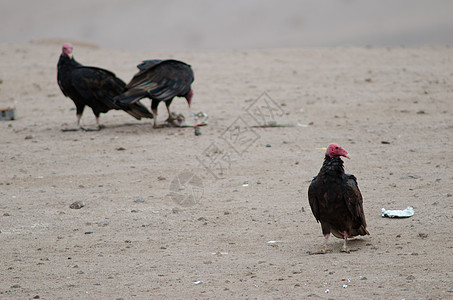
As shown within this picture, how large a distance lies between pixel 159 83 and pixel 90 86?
1.07m

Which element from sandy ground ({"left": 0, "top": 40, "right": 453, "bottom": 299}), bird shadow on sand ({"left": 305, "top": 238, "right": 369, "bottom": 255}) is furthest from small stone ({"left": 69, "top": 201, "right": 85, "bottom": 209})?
bird shadow on sand ({"left": 305, "top": 238, "right": 369, "bottom": 255})

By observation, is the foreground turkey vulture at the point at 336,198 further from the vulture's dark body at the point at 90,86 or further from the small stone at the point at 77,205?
the vulture's dark body at the point at 90,86

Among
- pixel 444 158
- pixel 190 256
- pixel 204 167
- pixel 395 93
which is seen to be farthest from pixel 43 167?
pixel 395 93

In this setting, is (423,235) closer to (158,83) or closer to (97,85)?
(158,83)

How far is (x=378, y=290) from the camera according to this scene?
372 centimetres

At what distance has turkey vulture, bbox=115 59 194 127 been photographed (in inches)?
352

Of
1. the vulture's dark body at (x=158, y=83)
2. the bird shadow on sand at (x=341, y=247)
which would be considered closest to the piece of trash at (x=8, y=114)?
the vulture's dark body at (x=158, y=83)

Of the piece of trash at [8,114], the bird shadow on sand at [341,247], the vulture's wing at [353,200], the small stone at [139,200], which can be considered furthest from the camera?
the piece of trash at [8,114]

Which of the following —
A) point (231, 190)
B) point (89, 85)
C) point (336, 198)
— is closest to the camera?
point (336, 198)

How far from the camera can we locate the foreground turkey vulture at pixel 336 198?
182 inches

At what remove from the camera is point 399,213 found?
546cm

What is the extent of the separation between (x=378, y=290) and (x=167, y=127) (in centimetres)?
637

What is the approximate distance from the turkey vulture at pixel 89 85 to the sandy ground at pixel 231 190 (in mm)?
492

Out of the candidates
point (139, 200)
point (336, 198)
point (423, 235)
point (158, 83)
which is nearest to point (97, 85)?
point (158, 83)
